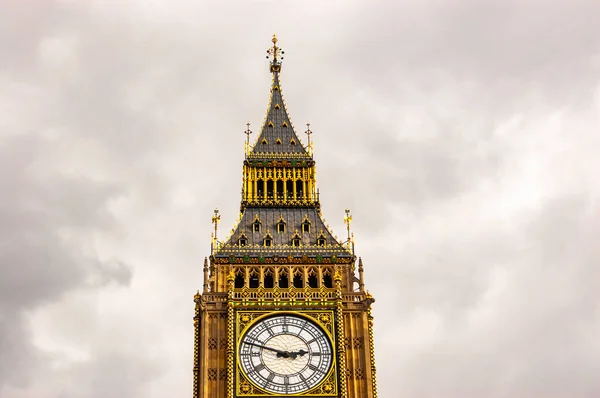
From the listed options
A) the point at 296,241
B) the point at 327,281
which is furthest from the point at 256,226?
the point at 327,281

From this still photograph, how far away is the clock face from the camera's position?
61.4 metres

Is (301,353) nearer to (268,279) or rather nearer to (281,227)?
(268,279)

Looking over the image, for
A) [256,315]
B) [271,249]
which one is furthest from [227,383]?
[271,249]

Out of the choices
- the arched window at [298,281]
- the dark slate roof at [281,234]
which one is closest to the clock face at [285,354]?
the arched window at [298,281]

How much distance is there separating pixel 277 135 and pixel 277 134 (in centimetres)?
9

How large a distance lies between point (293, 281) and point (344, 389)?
7.58 m

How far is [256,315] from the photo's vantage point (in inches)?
2495

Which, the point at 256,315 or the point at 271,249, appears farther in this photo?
the point at 271,249

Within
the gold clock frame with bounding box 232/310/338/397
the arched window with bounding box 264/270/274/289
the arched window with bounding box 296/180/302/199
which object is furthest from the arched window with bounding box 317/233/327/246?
the gold clock frame with bounding box 232/310/338/397

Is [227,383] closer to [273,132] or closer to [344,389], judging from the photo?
[344,389]

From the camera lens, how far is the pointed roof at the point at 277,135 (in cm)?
7412

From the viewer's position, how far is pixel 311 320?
63469 millimetres

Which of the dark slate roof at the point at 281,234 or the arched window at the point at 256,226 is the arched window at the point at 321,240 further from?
the arched window at the point at 256,226

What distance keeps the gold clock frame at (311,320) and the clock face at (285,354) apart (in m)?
0.19
